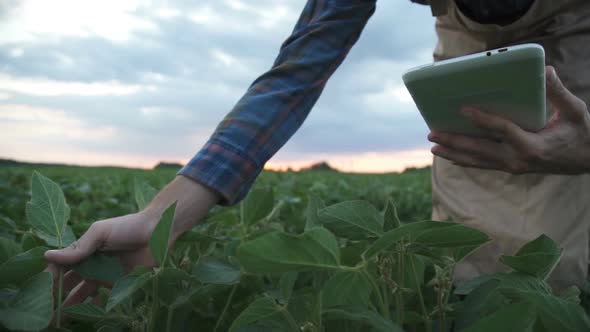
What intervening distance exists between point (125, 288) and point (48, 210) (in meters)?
0.24

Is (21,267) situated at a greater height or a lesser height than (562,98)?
lesser

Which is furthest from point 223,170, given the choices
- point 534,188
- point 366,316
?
point 534,188

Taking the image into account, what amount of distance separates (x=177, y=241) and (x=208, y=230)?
84 mm

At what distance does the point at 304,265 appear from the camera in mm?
536

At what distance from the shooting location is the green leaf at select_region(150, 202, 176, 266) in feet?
2.11

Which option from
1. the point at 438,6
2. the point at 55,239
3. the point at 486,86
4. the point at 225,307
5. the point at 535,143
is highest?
the point at 438,6

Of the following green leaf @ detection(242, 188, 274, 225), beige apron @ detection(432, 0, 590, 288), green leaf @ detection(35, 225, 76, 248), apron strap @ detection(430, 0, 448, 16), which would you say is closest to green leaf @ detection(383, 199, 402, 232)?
green leaf @ detection(242, 188, 274, 225)

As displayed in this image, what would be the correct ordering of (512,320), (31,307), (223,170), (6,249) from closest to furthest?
(512,320) → (31,307) → (6,249) → (223,170)

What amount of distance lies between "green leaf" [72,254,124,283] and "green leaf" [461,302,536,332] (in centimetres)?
54

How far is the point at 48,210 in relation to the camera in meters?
0.81

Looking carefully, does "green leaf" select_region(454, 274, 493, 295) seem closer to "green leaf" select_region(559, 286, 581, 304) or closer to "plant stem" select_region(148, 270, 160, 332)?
"green leaf" select_region(559, 286, 581, 304)

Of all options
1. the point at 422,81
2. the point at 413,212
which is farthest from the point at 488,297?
the point at 413,212

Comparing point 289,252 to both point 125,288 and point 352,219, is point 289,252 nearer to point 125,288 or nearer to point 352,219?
point 352,219

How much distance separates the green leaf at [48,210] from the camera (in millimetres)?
801
